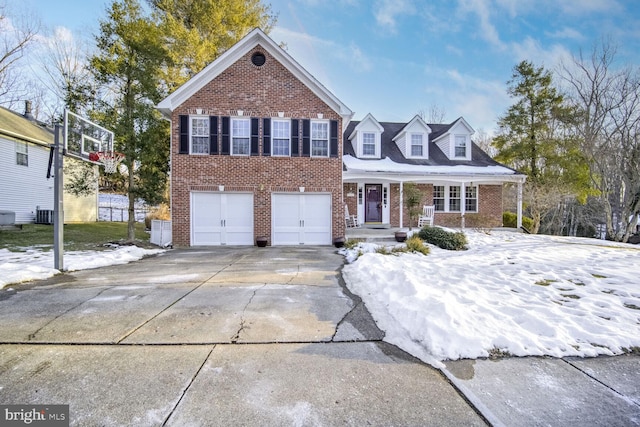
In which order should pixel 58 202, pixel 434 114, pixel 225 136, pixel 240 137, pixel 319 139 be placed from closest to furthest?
pixel 58 202 < pixel 225 136 < pixel 240 137 < pixel 319 139 < pixel 434 114

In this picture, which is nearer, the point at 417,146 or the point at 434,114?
the point at 417,146

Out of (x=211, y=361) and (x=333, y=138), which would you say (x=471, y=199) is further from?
(x=211, y=361)

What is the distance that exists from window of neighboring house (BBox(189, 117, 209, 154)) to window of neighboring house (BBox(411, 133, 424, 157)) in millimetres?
11116

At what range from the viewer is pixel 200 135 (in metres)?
11.5

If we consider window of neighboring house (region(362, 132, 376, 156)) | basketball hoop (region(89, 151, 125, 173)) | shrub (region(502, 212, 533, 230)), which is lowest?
shrub (region(502, 212, 533, 230))

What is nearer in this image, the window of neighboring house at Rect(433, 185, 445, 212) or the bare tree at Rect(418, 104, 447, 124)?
the window of neighboring house at Rect(433, 185, 445, 212)

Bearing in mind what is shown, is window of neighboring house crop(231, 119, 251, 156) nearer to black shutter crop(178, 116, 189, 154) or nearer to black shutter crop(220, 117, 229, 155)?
black shutter crop(220, 117, 229, 155)

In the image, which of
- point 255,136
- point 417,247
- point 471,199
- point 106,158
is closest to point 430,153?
point 471,199

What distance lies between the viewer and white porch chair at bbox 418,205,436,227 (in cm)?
1497

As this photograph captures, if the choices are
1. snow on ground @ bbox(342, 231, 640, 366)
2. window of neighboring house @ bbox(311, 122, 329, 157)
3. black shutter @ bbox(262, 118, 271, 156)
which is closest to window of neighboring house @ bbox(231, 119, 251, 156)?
black shutter @ bbox(262, 118, 271, 156)

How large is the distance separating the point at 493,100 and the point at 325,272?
67.6ft

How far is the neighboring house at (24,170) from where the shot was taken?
49.6ft

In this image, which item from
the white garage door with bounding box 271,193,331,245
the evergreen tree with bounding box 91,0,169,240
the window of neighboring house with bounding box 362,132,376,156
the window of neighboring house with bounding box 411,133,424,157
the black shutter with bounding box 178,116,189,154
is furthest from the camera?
the window of neighboring house with bounding box 411,133,424,157

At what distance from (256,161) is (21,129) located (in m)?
14.8
